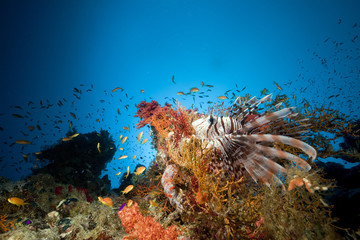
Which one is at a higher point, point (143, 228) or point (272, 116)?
point (272, 116)

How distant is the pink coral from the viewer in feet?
7.11

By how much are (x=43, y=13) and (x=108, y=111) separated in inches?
3288

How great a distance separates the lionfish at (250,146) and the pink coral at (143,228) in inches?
46.3

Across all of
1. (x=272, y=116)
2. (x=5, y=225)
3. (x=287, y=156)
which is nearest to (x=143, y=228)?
(x=287, y=156)

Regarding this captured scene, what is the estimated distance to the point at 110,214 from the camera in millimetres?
3441

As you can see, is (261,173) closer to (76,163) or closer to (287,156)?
(287,156)

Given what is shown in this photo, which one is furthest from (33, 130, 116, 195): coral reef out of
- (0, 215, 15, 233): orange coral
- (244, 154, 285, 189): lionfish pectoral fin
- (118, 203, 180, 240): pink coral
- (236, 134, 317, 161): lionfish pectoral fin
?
(236, 134, 317, 161): lionfish pectoral fin

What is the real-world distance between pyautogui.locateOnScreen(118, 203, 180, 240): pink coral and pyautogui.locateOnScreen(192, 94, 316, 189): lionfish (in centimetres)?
118

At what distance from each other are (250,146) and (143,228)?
213 cm

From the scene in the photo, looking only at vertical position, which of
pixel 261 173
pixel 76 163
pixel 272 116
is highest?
pixel 76 163

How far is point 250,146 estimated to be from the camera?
236 cm

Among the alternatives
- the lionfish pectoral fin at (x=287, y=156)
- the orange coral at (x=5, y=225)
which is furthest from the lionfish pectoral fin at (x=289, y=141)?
the orange coral at (x=5, y=225)

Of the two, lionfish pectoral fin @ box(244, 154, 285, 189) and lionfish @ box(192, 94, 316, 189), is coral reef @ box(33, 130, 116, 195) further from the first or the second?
lionfish pectoral fin @ box(244, 154, 285, 189)

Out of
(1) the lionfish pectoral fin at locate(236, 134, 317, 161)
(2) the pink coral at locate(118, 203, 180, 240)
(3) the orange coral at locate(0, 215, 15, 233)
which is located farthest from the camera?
(3) the orange coral at locate(0, 215, 15, 233)
